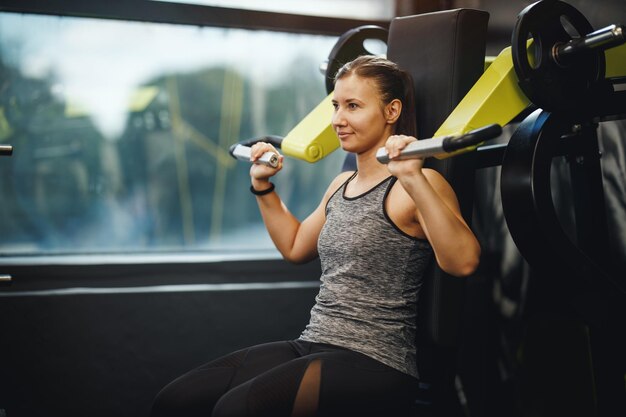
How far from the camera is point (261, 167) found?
1.76 m

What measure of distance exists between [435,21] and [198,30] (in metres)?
1.29

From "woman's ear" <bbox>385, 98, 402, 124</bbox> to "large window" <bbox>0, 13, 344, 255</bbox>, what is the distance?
1.22 m

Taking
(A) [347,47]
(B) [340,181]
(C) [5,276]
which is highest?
(A) [347,47]

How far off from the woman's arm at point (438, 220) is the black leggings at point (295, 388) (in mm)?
265

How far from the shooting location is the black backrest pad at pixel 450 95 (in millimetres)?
1474

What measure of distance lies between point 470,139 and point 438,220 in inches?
8.9

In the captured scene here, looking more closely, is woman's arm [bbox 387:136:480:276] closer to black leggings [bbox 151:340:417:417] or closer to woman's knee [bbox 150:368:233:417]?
black leggings [bbox 151:340:417:417]

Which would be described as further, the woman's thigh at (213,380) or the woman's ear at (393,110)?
the woman's ear at (393,110)

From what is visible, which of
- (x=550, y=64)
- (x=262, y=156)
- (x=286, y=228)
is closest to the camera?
(x=550, y=64)

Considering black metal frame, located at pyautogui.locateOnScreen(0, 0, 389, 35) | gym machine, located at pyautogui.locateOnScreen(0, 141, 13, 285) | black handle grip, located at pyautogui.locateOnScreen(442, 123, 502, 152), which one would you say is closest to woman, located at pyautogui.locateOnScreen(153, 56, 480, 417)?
black handle grip, located at pyautogui.locateOnScreen(442, 123, 502, 152)

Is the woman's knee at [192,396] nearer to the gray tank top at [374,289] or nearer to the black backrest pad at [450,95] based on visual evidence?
the gray tank top at [374,289]

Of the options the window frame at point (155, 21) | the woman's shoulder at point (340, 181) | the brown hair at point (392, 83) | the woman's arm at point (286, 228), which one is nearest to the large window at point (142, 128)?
the window frame at point (155, 21)

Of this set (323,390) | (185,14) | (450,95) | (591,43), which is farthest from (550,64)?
(185,14)

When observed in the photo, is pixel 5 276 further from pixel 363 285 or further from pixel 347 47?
pixel 347 47
